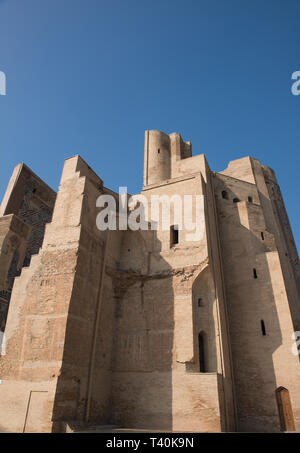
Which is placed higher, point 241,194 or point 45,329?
point 241,194

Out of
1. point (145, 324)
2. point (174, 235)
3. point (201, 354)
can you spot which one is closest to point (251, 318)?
point (201, 354)

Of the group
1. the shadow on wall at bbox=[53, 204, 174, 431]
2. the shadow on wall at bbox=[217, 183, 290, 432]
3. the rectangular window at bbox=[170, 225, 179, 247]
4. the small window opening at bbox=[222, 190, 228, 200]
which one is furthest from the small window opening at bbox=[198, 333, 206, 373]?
the small window opening at bbox=[222, 190, 228, 200]

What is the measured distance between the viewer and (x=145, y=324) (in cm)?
1172

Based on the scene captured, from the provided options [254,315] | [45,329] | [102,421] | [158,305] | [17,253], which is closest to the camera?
[45,329]

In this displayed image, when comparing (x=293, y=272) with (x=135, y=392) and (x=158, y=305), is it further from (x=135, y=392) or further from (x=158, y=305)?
(x=135, y=392)

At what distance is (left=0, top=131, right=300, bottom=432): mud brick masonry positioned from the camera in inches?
365

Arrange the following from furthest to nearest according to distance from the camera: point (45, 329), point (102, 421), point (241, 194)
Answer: point (241, 194) < point (102, 421) < point (45, 329)

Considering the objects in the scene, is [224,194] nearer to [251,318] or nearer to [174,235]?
[174,235]

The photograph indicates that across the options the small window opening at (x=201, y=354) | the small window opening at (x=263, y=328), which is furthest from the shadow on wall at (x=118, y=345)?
the small window opening at (x=263, y=328)

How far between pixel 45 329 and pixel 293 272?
13835mm

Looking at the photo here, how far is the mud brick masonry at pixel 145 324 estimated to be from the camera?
9.27m

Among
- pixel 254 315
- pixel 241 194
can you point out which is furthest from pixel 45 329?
pixel 241 194

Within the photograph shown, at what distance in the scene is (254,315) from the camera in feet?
41.6
